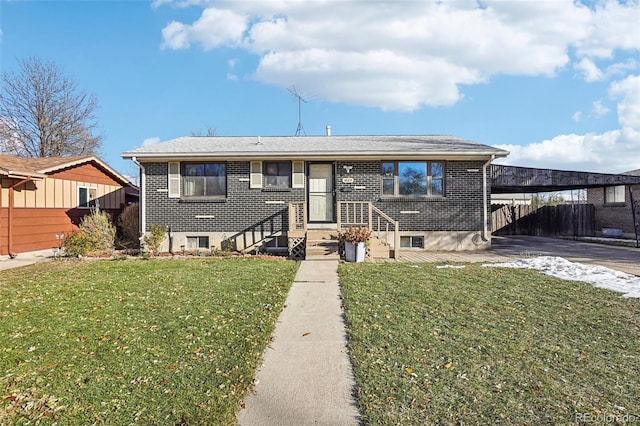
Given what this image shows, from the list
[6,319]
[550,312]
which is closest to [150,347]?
[6,319]

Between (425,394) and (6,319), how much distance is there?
5.04 m

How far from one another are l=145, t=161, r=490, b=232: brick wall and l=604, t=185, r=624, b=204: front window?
1106 cm

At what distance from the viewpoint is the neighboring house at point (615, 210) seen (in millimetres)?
15703

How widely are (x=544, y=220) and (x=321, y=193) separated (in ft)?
43.9

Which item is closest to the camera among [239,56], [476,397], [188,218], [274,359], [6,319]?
[476,397]

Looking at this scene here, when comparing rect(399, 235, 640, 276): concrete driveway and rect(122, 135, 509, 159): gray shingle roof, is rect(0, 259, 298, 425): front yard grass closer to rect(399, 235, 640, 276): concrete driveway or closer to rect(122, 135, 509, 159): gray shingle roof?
rect(122, 135, 509, 159): gray shingle roof

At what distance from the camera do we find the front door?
435 inches

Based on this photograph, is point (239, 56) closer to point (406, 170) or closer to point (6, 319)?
point (406, 170)

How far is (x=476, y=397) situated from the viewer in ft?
8.39

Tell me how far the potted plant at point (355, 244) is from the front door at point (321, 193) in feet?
7.54

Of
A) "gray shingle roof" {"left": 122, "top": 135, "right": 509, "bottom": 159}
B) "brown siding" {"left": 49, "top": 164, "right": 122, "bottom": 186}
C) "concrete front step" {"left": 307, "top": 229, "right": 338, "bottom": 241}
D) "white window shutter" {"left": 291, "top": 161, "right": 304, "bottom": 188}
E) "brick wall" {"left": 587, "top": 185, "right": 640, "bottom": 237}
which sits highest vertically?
"gray shingle roof" {"left": 122, "top": 135, "right": 509, "bottom": 159}

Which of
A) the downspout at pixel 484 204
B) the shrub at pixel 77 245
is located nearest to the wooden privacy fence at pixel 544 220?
the downspout at pixel 484 204

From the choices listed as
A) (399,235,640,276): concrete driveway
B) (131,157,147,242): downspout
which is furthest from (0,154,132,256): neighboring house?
(399,235,640,276): concrete driveway

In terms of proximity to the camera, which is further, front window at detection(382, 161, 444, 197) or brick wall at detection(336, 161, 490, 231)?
front window at detection(382, 161, 444, 197)
